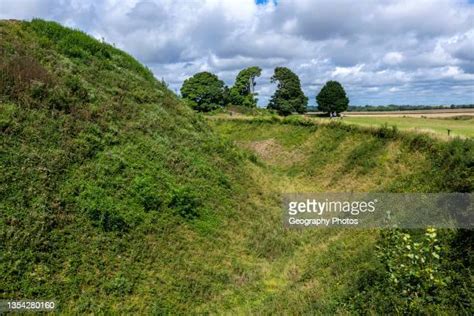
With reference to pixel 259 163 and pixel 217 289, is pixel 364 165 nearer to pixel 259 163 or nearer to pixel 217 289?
Answer: pixel 259 163

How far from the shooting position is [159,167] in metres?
13.3

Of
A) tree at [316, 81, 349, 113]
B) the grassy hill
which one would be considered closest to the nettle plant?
the grassy hill

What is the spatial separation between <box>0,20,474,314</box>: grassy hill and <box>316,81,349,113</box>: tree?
132 feet

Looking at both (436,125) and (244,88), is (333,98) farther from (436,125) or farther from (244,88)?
(436,125)

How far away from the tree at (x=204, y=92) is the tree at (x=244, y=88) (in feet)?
8.36

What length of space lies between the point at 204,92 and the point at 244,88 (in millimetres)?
7510

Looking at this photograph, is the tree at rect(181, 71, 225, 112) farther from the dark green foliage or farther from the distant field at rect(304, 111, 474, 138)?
the dark green foliage

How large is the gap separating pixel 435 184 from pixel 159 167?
375 inches

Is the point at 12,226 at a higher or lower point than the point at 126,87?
lower

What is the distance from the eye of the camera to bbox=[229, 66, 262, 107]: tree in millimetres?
59500

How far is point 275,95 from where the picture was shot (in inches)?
2318

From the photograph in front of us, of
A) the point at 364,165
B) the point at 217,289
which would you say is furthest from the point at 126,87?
the point at 364,165

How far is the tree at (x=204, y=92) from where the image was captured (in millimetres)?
56312

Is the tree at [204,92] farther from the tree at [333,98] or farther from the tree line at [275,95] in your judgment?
the tree at [333,98]
